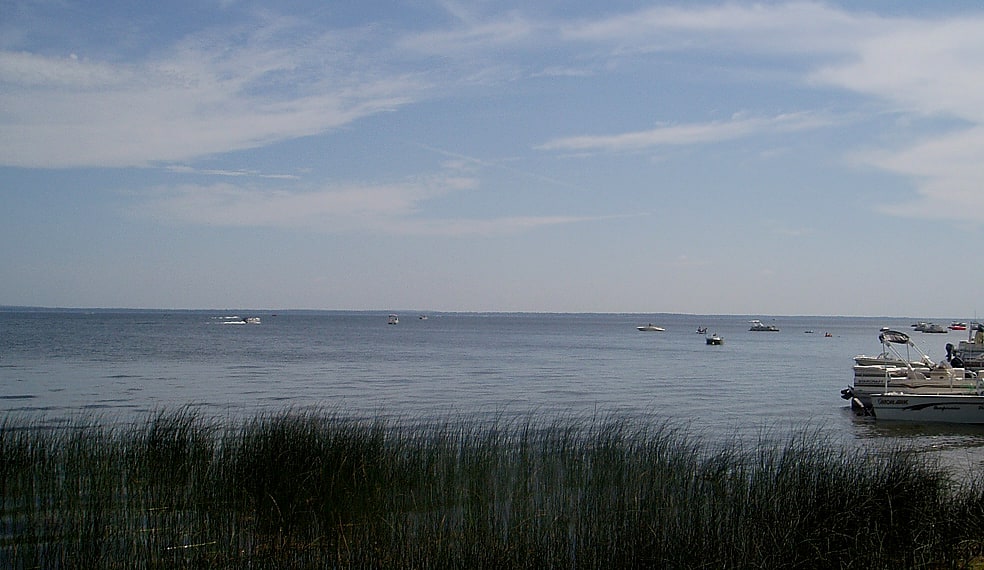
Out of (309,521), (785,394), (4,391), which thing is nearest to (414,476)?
(309,521)

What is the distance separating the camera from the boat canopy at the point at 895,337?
30480 mm

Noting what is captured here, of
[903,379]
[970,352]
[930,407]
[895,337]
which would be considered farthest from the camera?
[970,352]

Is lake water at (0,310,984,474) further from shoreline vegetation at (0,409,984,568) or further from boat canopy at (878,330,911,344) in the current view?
shoreline vegetation at (0,409,984,568)

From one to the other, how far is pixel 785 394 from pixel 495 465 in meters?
27.2

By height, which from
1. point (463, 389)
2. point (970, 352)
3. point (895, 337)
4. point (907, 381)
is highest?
point (895, 337)

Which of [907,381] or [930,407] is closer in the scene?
[930,407]

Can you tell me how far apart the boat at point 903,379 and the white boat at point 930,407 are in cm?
63

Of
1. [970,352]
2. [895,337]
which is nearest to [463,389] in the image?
[895,337]

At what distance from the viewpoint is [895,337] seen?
30.9m

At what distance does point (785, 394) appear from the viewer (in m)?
36.9

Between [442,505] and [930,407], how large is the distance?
824 inches

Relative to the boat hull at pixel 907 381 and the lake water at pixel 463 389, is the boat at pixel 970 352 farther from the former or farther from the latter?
the boat hull at pixel 907 381

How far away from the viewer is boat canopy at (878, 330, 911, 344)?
3048 centimetres

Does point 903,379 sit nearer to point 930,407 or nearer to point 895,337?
point 930,407
